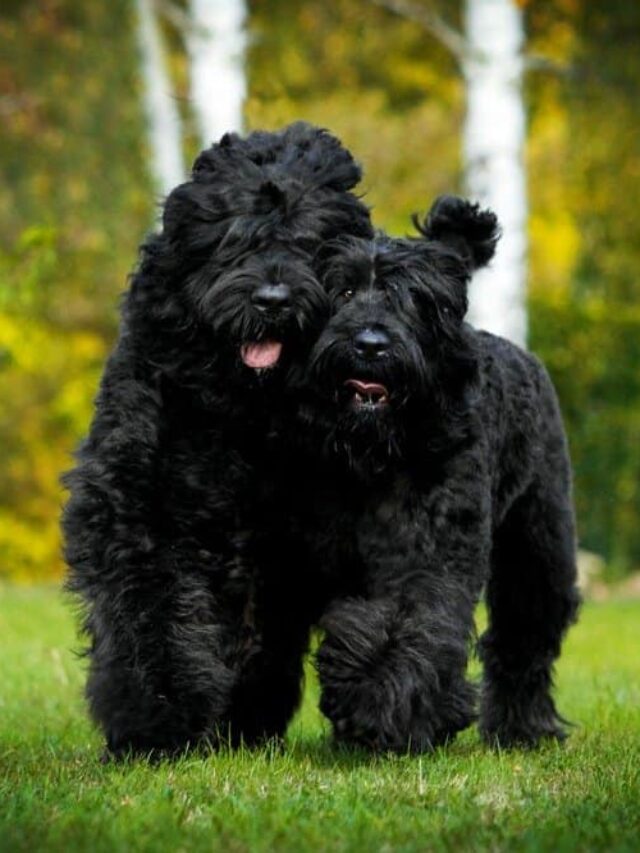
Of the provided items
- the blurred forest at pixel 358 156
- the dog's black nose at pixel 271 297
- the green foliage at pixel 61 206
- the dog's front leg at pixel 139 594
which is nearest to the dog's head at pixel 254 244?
the dog's black nose at pixel 271 297

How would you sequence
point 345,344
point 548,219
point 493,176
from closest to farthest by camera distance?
point 345,344, point 493,176, point 548,219

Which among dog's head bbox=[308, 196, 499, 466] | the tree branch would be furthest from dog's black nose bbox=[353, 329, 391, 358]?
the tree branch

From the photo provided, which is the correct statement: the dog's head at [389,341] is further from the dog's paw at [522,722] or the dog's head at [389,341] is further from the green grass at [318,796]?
the dog's paw at [522,722]

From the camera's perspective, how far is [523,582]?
7676mm

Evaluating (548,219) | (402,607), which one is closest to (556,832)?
(402,607)

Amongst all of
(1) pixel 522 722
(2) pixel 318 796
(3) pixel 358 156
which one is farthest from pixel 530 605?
(3) pixel 358 156

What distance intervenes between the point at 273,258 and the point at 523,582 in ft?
7.42

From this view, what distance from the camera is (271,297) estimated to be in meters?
5.84

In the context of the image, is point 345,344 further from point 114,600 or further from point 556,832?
point 556,832

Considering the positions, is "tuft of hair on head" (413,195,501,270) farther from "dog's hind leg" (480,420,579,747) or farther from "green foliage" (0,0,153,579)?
"green foliage" (0,0,153,579)

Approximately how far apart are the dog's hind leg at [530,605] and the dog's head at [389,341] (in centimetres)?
125

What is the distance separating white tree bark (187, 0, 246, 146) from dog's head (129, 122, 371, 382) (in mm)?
12028

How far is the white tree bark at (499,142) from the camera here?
17.3 metres

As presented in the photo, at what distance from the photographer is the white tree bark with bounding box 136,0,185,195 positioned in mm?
19969
